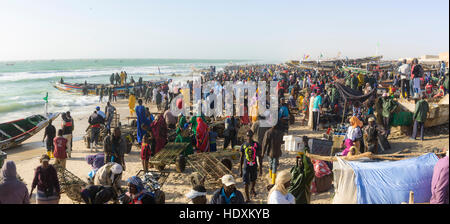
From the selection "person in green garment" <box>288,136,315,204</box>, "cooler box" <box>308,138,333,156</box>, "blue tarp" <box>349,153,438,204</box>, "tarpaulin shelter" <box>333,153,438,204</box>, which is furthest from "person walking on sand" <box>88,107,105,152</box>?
"blue tarp" <box>349,153,438,204</box>

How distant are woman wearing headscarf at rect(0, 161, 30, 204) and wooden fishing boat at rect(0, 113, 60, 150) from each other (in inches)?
338

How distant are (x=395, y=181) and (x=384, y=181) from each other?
0.54 feet

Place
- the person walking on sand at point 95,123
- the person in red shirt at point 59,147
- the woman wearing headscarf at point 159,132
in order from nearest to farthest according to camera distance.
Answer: the person in red shirt at point 59,147 < the woman wearing headscarf at point 159,132 < the person walking on sand at point 95,123

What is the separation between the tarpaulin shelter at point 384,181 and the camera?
189 inches

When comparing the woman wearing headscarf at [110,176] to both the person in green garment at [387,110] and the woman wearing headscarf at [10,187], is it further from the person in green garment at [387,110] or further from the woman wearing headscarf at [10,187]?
the person in green garment at [387,110]

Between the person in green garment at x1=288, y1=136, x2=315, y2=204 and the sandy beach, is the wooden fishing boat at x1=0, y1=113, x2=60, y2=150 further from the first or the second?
the person in green garment at x1=288, y1=136, x2=315, y2=204

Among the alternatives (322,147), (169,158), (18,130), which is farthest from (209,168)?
(18,130)

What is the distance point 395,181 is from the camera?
492 cm

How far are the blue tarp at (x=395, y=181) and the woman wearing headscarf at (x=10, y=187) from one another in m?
5.25

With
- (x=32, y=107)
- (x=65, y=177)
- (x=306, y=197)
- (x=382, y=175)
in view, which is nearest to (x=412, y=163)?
(x=382, y=175)

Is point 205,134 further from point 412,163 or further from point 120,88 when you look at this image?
point 120,88

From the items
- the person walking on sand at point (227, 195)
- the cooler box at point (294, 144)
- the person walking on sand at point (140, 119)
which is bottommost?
the cooler box at point (294, 144)

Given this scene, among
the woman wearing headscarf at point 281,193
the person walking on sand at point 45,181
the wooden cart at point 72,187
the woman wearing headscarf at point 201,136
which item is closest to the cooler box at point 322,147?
the woman wearing headscarf at point 201,136

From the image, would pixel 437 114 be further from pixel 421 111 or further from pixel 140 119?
pixel 140 119
